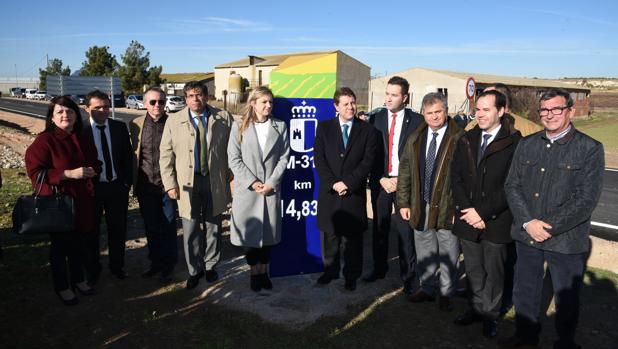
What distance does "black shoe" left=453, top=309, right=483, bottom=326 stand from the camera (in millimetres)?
3910

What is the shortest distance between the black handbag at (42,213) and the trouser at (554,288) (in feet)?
12.3

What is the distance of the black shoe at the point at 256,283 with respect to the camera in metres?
4.59

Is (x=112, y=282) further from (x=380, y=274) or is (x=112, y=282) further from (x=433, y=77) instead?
(x=433, y=77)

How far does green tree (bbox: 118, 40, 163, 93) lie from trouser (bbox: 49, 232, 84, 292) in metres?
42.1

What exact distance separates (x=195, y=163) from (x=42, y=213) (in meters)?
1.38

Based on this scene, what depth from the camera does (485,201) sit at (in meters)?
3.57

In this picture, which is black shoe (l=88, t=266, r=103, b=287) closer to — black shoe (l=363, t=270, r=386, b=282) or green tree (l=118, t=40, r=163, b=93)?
black shoe (l=363, t=270, r=386, b=282)

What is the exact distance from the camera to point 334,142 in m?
4.52

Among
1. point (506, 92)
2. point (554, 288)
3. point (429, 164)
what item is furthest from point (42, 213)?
Result: point (554, 288)

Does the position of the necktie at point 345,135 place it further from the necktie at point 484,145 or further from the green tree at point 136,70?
the green tree at point 136,70

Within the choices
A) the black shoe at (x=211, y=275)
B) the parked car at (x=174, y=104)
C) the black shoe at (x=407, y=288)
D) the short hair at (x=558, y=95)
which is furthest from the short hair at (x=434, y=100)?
the parked car at (x=174, y=104)

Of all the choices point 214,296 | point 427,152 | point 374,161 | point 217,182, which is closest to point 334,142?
point 374,161

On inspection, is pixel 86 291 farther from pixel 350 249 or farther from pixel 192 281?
pixel 350 249

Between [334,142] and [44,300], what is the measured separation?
3.21m
